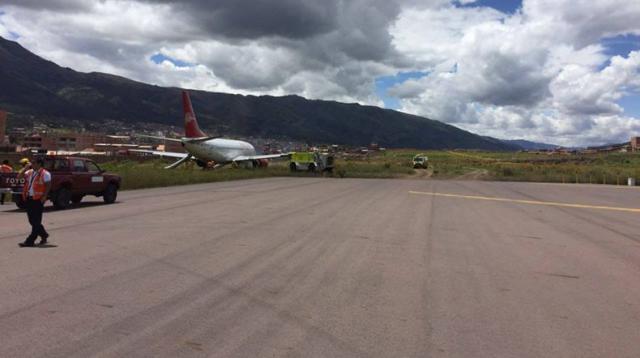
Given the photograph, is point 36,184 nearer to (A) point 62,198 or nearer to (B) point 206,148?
(A) point 62,198

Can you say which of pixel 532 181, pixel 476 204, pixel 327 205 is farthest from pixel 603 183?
pixel 327 205

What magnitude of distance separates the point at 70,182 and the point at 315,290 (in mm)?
13947

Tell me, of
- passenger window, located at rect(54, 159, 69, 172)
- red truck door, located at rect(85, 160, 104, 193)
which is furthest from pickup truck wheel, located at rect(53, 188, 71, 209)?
red truck door, located at rect(85, 160, 104, 193)

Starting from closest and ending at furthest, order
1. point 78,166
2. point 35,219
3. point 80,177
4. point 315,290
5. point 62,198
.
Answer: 1. point 315,290
2. point 35,219
3. point 62,198
4. point 80,177
5. point 78,166

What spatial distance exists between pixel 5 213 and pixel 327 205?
33.1ft

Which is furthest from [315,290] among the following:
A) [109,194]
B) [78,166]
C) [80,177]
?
[109,194]

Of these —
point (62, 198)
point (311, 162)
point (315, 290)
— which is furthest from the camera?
A: point (311, 162)

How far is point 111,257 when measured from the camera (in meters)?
9.63

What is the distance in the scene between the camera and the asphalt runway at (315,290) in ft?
18.0

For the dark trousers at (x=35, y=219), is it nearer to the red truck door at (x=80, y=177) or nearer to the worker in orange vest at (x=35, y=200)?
the worker in orange vest at (x=35, y=200)

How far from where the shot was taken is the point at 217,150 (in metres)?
51.3

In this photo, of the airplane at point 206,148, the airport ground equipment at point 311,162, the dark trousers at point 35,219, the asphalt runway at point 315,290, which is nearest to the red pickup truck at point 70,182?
the asphalt runway at point 315,290

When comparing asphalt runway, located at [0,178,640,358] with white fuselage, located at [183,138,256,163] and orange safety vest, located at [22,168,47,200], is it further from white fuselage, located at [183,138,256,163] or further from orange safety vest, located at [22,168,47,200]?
white fuselage, located at [183,138,256,163]

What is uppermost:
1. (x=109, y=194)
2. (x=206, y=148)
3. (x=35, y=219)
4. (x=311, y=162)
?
(x=206, y=148)
